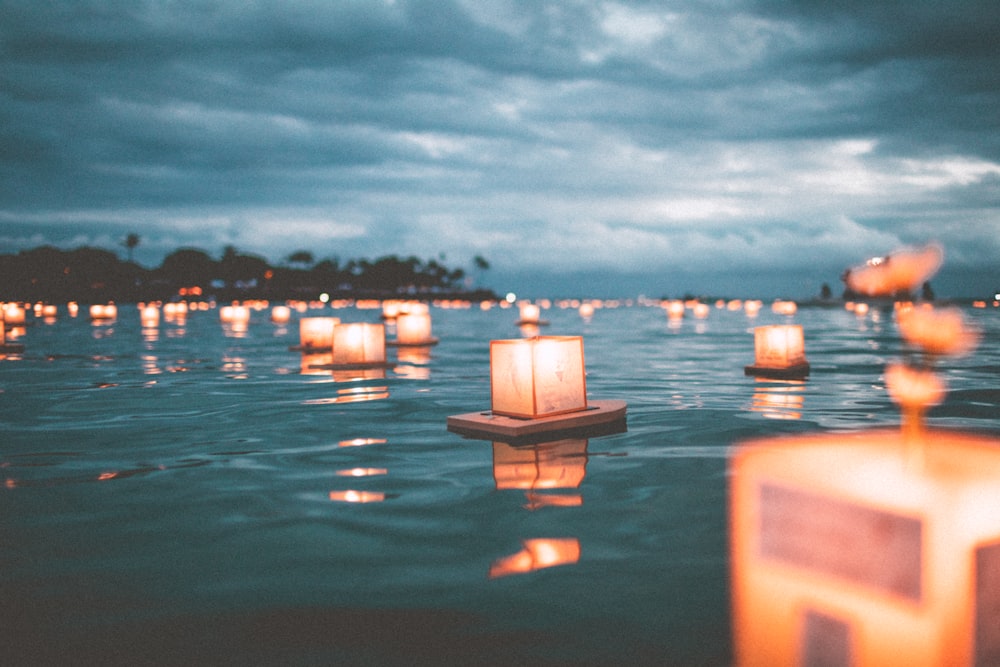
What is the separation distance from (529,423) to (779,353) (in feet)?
35.5

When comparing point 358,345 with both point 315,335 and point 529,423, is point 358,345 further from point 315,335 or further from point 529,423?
point 529,423

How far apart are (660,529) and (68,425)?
10.5 metres

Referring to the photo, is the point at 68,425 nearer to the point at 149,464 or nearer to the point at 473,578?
the point at 149,464

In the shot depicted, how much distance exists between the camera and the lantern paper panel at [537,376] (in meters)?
10.8

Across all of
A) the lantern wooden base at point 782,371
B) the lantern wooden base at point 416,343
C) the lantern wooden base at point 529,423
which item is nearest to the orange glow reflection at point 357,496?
the lantern wooden base at point 529,423

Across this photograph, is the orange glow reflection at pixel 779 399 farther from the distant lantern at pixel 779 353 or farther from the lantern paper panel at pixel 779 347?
the lantern paper panel at pixel 779 347

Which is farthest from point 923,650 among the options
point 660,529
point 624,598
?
point 660,529

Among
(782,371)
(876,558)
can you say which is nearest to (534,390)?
(876,558)

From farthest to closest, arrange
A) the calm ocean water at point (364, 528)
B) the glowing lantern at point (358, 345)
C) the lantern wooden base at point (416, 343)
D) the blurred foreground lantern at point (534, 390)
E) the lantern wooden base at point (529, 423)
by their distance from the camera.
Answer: the lantern wooden base at point (416, 343)
the glowing lantern at point (358, 345)
the blurred foreground lantern at point (534, 390)
the lantern wooden base at point (529, 423)
the calm ocean water at point (364, 528)

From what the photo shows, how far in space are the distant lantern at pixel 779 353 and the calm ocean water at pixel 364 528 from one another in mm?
3156

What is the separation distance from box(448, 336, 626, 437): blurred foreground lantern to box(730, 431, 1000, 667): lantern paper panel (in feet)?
23.0

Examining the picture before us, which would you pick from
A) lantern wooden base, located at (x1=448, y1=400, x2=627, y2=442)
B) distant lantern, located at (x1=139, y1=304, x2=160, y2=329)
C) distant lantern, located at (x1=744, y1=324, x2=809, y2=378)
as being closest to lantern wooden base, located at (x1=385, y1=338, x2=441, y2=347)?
distant lantern, located at (x1=744, y1=324, x2=809, y2=378)

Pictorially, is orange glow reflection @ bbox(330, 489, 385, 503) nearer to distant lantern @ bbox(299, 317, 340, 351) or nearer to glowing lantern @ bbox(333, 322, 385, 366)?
glowing lantern @ bbox(333, 322, 385, 366)

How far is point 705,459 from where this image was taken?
9.29m
